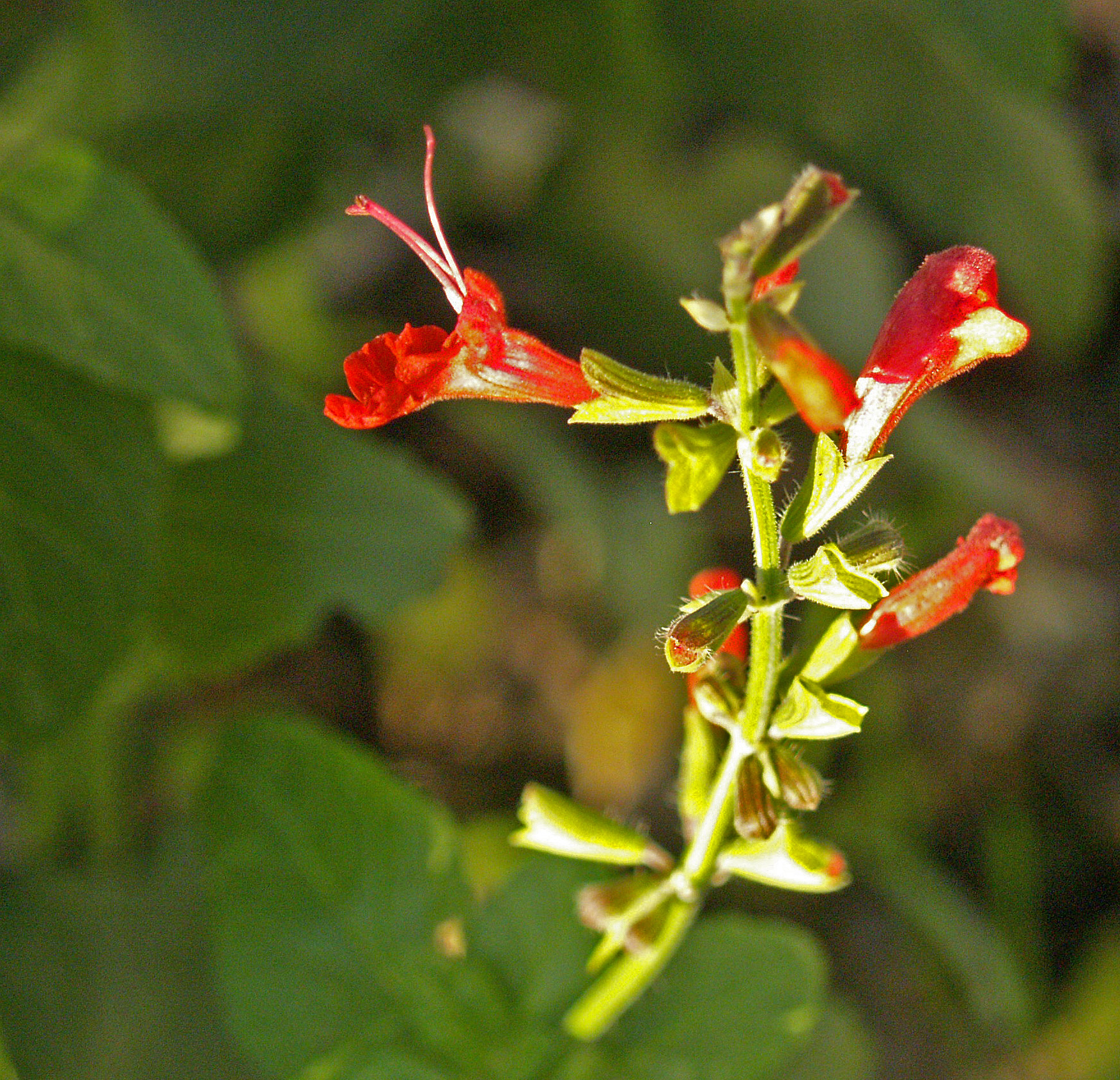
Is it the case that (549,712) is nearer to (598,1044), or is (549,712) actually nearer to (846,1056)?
(846,1056)

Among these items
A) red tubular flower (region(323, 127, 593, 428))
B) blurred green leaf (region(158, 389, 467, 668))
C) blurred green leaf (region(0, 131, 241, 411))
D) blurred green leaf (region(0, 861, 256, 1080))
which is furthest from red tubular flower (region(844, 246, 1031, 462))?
blurred green leaf (region(0, 861, 256, 1080))

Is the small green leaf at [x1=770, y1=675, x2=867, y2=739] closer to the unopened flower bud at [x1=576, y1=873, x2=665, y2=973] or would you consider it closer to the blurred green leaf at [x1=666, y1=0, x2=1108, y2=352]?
the unopened flower bud at [x1=576, y1=873, x2=665, y2=973]

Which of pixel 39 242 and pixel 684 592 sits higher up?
pixel 39 242

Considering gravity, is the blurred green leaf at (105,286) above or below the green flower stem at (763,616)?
below

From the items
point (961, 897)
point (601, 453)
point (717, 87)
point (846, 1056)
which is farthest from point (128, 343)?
point (961, 897)

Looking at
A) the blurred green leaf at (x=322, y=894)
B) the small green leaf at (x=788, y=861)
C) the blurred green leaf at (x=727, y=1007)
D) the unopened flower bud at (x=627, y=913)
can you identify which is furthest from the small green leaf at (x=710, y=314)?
the blurred green leaf at (x=727, y=1007)

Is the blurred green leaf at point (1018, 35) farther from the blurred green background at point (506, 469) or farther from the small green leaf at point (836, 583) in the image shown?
the small green leaf at point (836, 583)

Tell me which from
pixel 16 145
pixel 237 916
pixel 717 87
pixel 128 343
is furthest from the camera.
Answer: pixel 717 87
